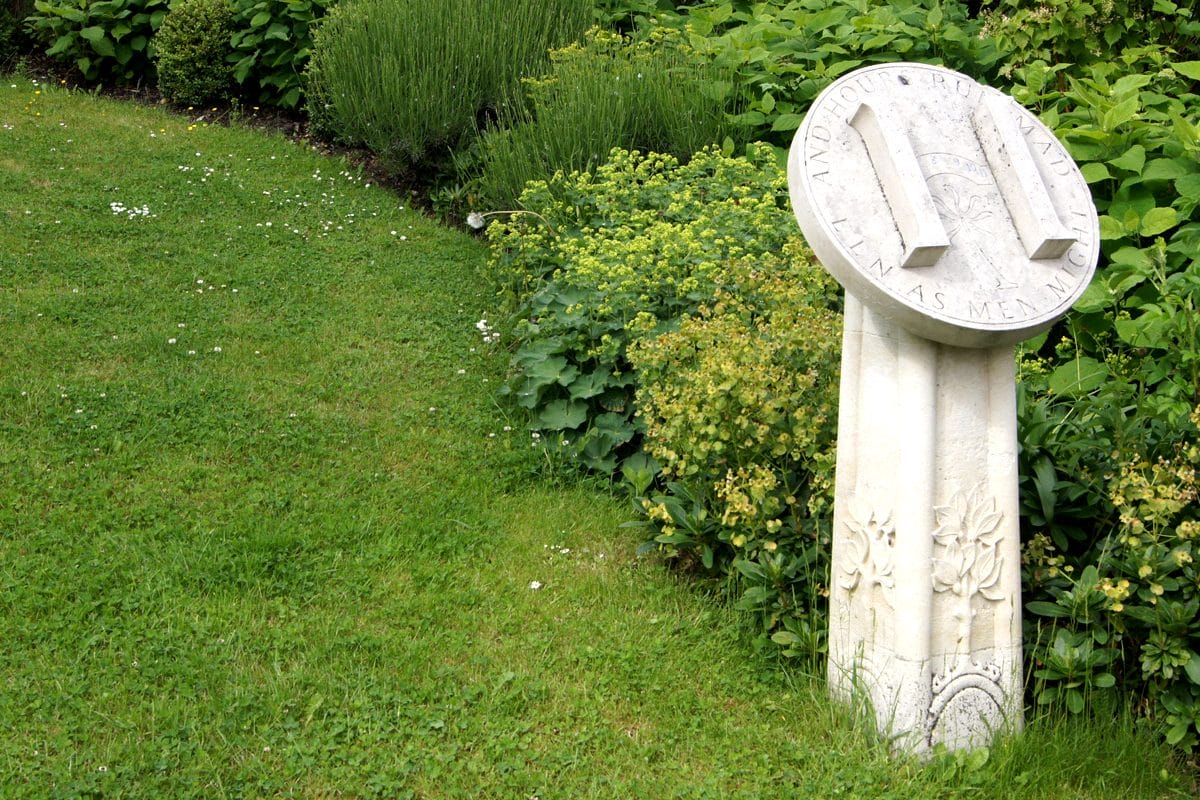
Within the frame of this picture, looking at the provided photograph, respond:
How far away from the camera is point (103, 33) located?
8969 mm

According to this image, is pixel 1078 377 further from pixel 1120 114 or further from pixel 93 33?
pixel 93 33

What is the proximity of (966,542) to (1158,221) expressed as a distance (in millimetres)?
2226

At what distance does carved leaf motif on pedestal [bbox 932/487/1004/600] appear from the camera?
10.1 feet

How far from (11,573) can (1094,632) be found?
126 inches

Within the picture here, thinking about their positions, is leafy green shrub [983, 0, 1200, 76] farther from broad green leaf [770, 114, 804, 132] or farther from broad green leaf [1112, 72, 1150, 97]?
broad green leaf [770, 114, 804, 132]

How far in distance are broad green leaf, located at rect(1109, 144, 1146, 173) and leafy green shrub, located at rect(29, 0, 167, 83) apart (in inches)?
270

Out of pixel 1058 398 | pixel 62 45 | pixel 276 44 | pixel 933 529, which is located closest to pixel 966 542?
pixel 933 529

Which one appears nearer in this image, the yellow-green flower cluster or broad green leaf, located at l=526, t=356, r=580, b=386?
the yellow-green flower cluster

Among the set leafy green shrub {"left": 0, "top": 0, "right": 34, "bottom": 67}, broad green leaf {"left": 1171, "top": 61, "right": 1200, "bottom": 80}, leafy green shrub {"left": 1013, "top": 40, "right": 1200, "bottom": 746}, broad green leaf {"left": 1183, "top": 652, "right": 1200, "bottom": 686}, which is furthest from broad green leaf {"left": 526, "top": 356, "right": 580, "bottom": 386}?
leafy green shrub {"left": 0, "top": 0, "right": 34, "bottom": 67}

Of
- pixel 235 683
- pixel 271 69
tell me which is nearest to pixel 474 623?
pixel 235 683

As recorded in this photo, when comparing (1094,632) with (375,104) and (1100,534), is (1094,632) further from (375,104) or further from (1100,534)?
(375,104)

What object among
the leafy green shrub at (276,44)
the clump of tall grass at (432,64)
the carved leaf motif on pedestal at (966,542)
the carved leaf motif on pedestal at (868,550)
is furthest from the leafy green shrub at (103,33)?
the carved leaf motif on pedestal at (966,542)

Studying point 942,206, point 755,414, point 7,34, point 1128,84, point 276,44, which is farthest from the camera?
point 7,34

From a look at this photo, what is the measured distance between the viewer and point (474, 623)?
3775mm
